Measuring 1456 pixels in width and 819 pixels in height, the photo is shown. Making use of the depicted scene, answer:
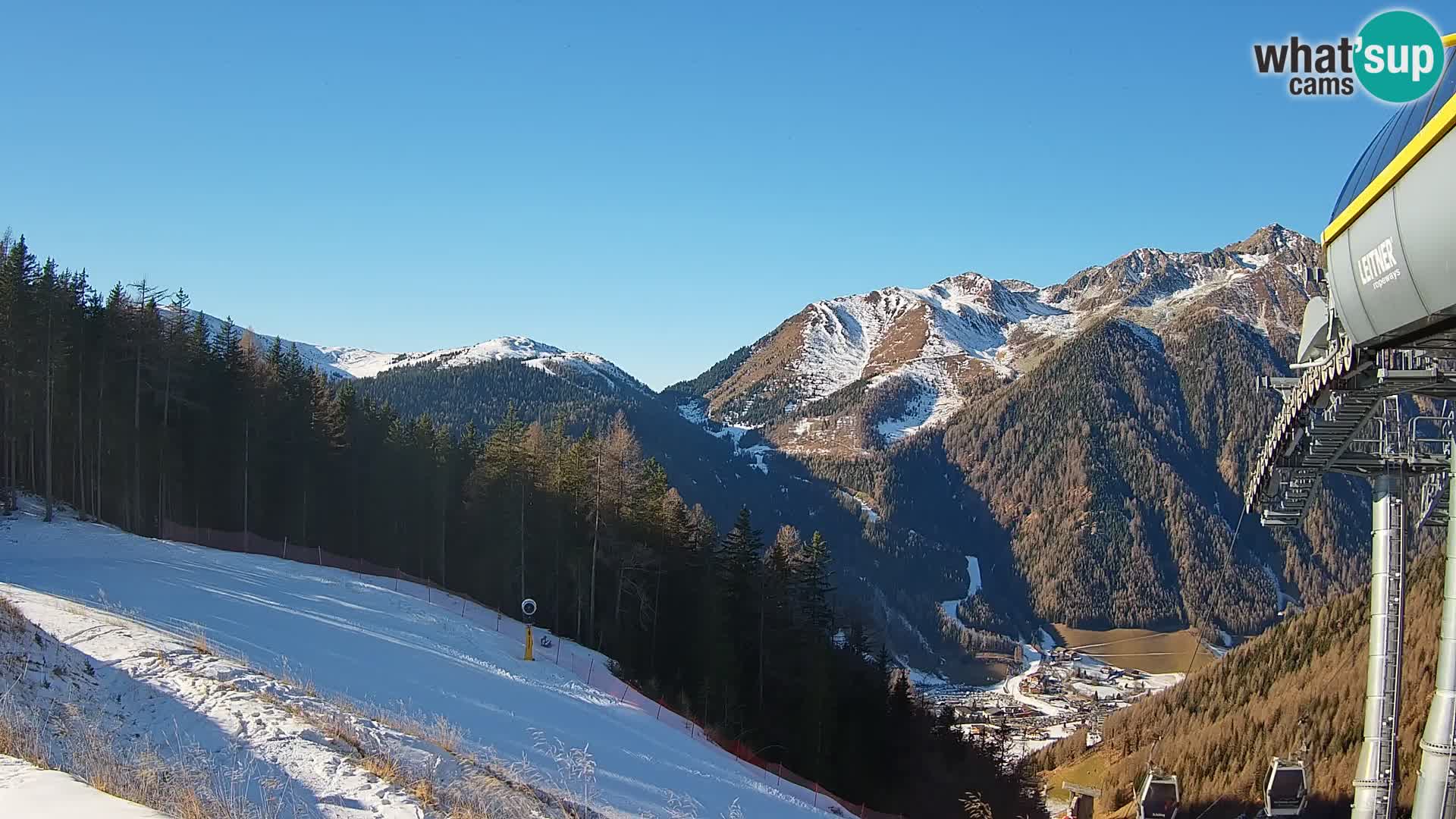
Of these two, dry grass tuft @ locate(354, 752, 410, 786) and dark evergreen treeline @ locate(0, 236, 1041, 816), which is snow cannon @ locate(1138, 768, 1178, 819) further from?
dark evergreen treeline @ locate(0, 236, 1041, 816)

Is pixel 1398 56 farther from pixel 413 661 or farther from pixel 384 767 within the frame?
pixel 413 661

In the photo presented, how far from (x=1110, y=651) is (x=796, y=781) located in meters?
174

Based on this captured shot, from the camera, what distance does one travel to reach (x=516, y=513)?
1636 inches

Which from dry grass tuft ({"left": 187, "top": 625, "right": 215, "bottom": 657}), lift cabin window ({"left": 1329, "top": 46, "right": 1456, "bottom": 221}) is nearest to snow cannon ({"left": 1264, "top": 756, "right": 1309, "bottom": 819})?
lift cabin window ({"left": 1329, "top": 46, "right": 1456, "bottom": 221})

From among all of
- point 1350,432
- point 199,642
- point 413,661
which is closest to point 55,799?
point 199,642

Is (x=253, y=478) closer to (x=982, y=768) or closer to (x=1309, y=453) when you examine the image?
(x=982, y=768)

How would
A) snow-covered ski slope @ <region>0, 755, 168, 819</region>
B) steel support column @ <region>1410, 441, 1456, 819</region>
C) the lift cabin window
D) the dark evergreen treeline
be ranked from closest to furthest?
snow-covered ski slope @ <region>0, 755, 168, 819</region> → the lift cabin window → steel support column @ <region>1410, 441, 1456, 819</region> → the dark evergreen treeline

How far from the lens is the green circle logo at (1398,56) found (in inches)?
333

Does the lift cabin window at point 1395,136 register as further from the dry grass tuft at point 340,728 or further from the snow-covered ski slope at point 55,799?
the dry grass tuft at point 340,728

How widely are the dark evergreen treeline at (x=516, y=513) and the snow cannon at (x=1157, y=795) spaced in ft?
54.2

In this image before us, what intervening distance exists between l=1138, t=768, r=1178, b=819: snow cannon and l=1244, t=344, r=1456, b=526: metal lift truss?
6323mm

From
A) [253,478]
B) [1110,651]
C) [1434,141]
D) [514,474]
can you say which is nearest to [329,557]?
[253,478]

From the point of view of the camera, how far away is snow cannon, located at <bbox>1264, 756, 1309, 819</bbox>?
63.1 feet

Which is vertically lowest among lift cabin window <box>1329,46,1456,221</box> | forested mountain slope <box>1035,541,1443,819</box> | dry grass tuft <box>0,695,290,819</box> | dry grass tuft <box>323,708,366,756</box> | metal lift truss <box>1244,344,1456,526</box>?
forested mountain slope <box>1035,541,1443,819</box>
